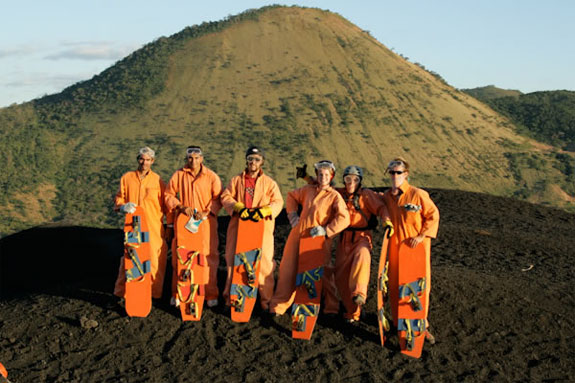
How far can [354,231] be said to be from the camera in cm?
710

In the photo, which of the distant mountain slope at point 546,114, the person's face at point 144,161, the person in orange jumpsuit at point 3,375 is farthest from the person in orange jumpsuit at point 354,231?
the distant mountain slope at point 546,114

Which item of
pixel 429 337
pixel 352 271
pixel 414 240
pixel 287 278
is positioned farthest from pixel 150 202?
pixel 429 337

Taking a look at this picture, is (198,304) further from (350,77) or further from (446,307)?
(350,77)

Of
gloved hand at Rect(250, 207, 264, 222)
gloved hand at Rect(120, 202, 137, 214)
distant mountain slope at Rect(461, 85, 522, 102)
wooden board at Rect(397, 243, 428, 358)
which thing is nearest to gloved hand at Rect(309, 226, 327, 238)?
gloved hand at Rect(250, 207, 264, 222)

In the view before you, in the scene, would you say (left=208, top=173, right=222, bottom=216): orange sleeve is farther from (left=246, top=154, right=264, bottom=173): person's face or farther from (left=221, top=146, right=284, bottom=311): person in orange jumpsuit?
(left=246, top=154, right=264, bottom=173): person's face

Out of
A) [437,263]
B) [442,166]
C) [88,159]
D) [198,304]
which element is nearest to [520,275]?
[437,263]

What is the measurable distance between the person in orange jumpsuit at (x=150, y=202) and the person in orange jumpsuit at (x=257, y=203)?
0.90 meters

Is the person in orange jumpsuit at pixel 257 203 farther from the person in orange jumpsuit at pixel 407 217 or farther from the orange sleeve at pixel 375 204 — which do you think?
the person in orange jumpsuit at pixel 407 217

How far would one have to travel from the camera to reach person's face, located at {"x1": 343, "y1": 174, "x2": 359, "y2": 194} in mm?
7047

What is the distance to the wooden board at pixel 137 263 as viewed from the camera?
24.3 ft

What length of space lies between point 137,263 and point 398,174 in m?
3.28

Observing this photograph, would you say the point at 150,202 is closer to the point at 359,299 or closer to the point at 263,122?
the point at 359,299

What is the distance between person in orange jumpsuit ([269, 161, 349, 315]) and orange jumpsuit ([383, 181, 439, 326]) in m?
0.56

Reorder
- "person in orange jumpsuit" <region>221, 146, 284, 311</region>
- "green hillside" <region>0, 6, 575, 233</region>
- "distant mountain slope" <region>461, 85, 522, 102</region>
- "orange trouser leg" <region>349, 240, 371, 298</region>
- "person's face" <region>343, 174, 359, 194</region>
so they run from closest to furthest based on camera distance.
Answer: "orange trouser leg" <region>349, 240, 371, 298</region> → "person's face" <region>343, 174, 359, 194</region> → "person in orange jumpsuit" <region>221, 146, 284, 311</region> → "green hillside" <region>0, 6, 575, 233</region> → "distant mountain slope" <region>461, 85, 522, 102</region>
